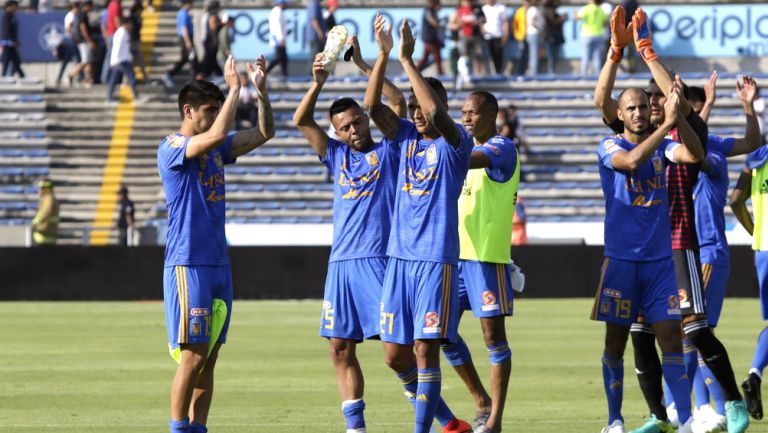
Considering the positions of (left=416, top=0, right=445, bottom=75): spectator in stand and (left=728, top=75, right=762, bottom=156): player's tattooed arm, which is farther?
(left=416, top=0, right=445, bottom=75): spectator in stand

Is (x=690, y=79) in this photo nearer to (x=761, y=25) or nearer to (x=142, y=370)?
(x=761, y=25)

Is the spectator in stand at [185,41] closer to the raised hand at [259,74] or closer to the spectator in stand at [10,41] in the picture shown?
the spectator in stand at [10,41]

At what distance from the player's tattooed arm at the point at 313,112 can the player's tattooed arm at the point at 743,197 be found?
344cm

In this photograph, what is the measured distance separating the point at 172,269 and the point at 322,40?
26.7 meters

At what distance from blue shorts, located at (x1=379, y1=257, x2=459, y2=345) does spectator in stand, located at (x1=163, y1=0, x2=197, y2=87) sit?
26481 mm

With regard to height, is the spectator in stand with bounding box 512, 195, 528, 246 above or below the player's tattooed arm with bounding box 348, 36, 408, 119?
below

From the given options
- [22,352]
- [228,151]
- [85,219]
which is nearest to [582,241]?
[85,219]

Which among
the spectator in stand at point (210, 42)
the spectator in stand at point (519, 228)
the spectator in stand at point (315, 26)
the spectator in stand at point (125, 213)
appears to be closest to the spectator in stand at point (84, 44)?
the spectator in stand at point (210, 42)

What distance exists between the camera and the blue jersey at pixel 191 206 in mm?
9930

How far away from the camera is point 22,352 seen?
17656 mm

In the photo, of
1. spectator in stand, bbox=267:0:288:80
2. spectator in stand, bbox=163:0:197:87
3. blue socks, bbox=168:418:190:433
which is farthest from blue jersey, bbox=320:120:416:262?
spectator in stand, bbox=163:0:197:87

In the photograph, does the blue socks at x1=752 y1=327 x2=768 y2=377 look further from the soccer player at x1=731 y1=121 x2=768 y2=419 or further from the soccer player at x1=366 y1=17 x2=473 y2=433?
the soccer player at x1=366 y1=17 x2=473 y2=433

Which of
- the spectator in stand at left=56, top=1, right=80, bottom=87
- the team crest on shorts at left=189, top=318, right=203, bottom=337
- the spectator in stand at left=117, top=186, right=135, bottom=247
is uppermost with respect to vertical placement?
the spectator in stand at left=56, top=1, right=80, bottom=87

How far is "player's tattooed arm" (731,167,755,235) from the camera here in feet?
39.8
